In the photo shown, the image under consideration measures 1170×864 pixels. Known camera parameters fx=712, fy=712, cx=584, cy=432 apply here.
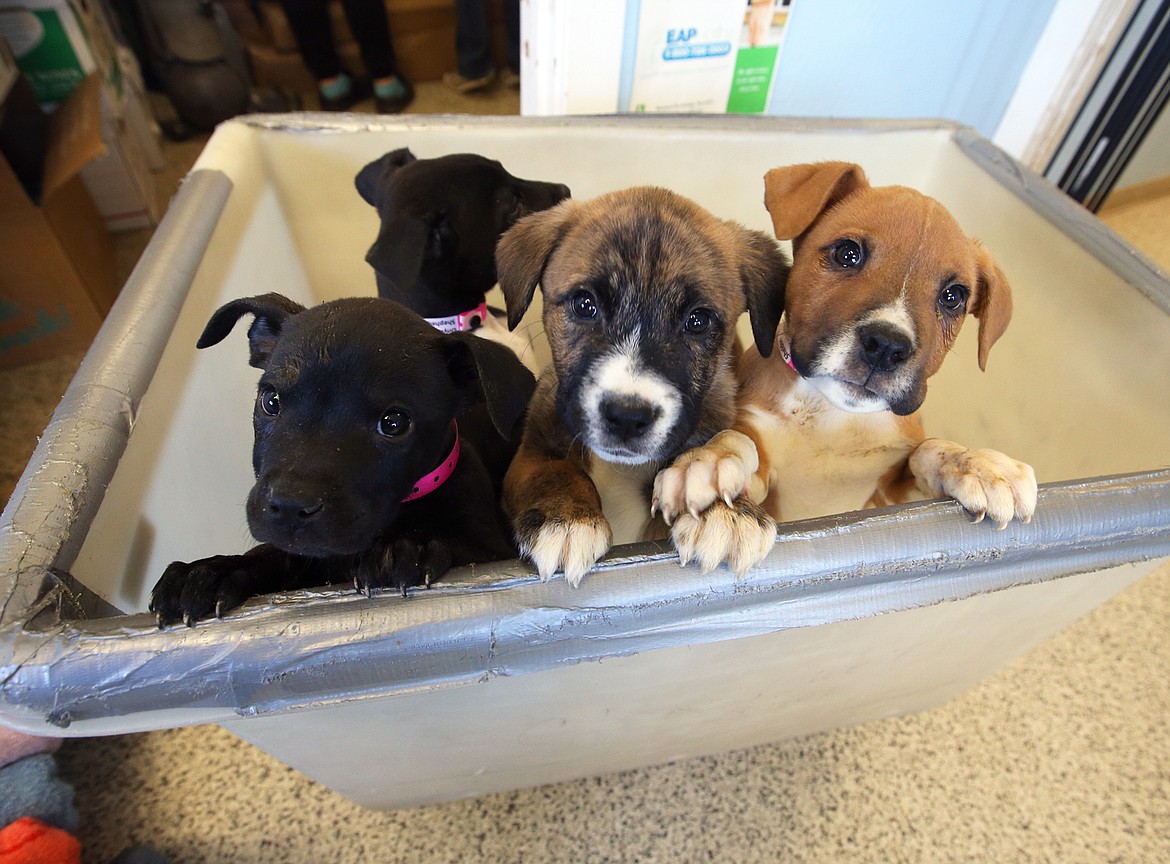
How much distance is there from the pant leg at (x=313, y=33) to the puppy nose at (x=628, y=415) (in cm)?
407

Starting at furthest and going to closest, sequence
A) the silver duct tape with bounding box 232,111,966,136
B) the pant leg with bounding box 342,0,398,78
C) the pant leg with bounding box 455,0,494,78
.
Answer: the pant leg with bounding box 455,0,494,78 < the pant leg with bounding box 342,0,398,78 < the silver duct tape with bounding box 232,111,966,136

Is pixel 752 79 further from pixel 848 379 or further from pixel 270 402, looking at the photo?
pixel 270 402

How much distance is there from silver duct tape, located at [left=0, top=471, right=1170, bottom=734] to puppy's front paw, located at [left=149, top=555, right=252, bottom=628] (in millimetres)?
33

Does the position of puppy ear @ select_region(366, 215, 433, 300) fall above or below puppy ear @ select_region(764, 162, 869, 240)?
below

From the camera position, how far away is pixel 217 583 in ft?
3.33

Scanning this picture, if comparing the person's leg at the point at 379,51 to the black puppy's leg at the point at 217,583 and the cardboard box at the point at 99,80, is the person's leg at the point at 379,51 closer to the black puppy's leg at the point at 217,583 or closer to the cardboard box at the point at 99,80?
the cardboard box at the point at 99,80

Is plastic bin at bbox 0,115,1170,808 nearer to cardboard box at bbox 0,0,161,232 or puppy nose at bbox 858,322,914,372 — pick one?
puppy nose at bbox 858,322,914,372

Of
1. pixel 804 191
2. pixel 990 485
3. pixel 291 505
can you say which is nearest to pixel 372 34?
pixel 804 191

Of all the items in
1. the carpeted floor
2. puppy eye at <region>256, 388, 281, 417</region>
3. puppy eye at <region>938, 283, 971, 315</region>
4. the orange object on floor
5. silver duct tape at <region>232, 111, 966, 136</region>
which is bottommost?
the carpeted floor

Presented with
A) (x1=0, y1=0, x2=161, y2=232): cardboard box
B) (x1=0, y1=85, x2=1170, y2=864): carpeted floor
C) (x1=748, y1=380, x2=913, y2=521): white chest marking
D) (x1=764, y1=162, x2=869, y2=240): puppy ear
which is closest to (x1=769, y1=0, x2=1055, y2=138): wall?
(x1=764, y1=162, x2=869, y2=240): puppy ear

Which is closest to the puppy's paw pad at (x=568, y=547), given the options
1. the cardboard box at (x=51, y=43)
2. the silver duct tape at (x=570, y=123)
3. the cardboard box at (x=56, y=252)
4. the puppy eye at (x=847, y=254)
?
the puppy eye at (x=847, y=254)

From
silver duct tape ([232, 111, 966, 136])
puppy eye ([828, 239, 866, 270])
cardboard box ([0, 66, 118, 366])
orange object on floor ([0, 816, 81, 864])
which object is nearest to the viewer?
puppy eye ([828, 239, 866, 270])

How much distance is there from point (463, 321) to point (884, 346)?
3.27ft

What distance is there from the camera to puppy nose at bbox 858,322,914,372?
1.19 metres
